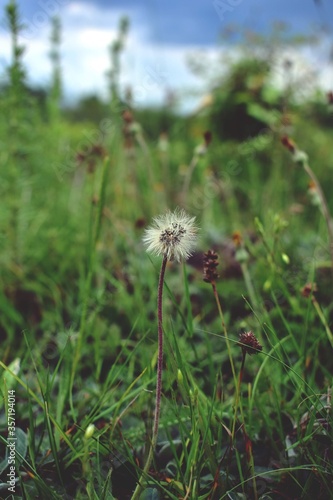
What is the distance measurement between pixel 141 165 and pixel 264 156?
46.2 inches

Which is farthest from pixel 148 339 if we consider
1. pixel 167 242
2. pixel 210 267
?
pixel 167 242

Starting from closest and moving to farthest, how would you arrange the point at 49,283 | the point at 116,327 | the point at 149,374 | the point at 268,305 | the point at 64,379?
the point at 149,374
the point at 64,379
the point at 116,327
the point at 268,305
the point at 49,283

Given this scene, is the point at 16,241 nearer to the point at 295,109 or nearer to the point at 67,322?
the point at 67,322

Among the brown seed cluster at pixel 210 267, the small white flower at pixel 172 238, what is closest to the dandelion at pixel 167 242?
the small white flower at pixel 172 238

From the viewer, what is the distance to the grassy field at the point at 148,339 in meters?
1.09

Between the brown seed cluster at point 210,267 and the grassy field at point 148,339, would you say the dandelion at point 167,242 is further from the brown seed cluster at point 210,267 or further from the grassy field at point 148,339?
the brown seed cluster at point 210,267

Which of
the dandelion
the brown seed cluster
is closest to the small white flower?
the dandelion

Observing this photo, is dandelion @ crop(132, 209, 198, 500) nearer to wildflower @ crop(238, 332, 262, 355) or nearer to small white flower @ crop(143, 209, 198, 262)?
small white flower @ crop(143, 209, 198, 262)

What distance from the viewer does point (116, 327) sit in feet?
5.96

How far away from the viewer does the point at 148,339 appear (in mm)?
1766

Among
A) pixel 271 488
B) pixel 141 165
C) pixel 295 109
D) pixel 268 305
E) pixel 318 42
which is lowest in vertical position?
pixel 271 488

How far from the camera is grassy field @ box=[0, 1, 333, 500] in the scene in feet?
3.57

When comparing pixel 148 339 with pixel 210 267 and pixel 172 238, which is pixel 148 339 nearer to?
pixel 210 267

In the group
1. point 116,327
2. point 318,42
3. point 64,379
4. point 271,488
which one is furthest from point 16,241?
point 318,42
